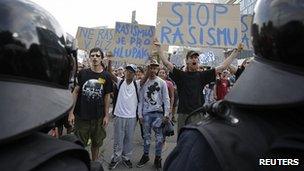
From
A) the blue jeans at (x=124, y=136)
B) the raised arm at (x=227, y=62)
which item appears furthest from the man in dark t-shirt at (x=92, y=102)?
the raised arm at (x=227, y=62)

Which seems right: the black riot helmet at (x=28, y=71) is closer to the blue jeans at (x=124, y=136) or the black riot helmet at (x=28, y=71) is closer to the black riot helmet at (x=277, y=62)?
the black riot helmet at (x=277, y=62)

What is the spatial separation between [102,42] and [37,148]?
375 inches

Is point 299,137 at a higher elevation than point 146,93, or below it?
higher

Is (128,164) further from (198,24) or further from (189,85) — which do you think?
(198,24)

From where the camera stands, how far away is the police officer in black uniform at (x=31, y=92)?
48.2 inches

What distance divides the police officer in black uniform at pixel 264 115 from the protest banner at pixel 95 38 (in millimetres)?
9197

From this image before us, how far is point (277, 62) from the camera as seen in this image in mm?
1375

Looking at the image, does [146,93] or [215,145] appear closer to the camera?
[215,145]

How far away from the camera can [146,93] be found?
7.24 m

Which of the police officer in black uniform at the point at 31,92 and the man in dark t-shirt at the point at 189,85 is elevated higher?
the police officer in black uniform at the point at 31,92

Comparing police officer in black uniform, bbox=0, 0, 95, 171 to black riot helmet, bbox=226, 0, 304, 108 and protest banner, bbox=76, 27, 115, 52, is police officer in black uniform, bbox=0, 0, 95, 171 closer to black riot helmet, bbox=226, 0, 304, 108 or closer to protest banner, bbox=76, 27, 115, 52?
black riot helmet, bbox=226, 0, 304, 108

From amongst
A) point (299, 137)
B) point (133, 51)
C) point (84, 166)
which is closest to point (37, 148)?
point (84, 166)

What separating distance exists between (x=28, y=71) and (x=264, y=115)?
A: 0.75 meters

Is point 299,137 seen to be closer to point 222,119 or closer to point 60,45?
point 222,119
